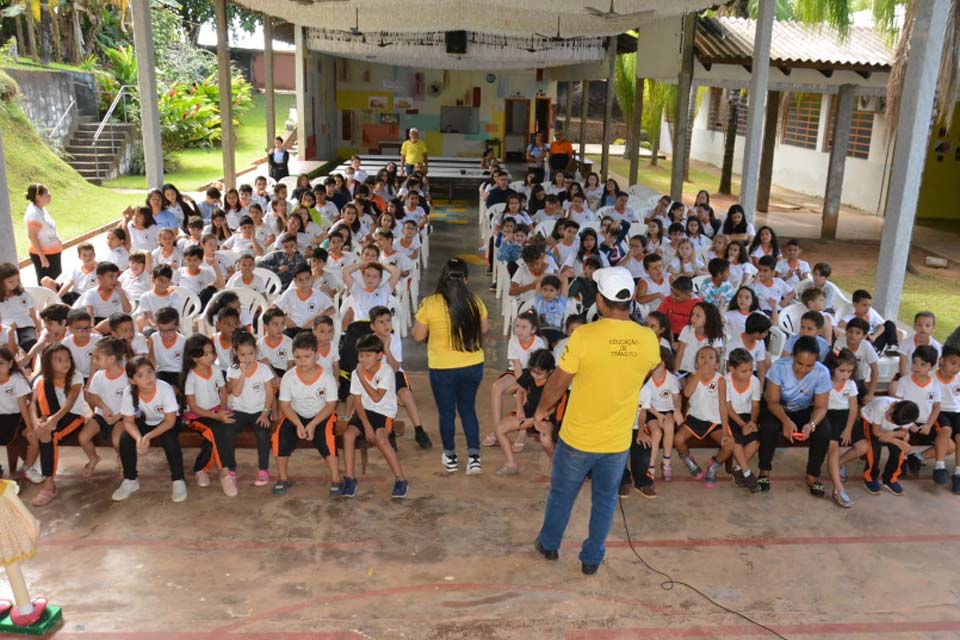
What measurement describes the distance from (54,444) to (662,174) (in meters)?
24.2

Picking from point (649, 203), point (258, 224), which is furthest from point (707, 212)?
point (258, 224)

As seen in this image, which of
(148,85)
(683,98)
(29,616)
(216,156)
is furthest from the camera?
(216,156)

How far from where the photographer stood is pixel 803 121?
73.5ft

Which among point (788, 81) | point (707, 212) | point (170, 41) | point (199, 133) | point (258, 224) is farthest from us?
point (170, 41)

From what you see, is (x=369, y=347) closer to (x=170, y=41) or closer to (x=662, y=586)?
(x=662, y=586)

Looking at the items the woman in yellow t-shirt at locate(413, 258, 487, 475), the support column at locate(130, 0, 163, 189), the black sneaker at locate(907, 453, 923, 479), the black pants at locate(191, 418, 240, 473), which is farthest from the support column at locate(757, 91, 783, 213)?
the black pants at locate(191, 418, 240, 473)

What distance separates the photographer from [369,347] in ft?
16.6

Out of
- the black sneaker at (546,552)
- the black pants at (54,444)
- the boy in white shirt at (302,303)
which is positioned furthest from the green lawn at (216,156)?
the black sneaker at (546,552)

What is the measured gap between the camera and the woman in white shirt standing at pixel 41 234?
303 inches

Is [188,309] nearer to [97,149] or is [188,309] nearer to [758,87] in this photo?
[758,87]

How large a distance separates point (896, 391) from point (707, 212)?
4494 millimetres

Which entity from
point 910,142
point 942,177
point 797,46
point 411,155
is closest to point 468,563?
point 910,142

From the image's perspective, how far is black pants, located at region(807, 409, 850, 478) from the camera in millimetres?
5238

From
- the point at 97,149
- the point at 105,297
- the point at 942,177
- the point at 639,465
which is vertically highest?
the point at 97,149
